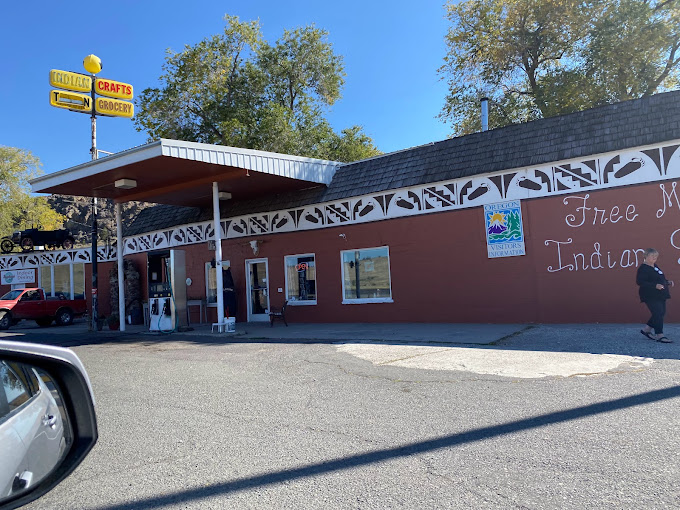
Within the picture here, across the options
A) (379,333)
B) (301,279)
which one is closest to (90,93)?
(301,279)

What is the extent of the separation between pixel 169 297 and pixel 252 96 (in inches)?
777

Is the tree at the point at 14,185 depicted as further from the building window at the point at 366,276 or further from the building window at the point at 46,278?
the building window at the point at 366,276

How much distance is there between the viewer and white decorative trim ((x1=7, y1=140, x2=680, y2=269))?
11.3 m

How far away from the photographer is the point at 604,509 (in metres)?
3.32

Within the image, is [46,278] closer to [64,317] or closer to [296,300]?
[64,317]

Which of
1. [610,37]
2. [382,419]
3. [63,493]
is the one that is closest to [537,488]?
[382,419]

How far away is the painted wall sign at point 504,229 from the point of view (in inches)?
503

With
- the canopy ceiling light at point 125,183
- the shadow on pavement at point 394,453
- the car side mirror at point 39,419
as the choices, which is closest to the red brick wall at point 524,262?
the canopy ceiling light at point 125,183

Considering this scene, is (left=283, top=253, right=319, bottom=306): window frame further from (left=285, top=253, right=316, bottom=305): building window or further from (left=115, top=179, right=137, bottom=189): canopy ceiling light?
(left=115, top=179, right=137, bottom=189): canopy ceiling light

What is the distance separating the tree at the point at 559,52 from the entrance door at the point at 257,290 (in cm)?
1512

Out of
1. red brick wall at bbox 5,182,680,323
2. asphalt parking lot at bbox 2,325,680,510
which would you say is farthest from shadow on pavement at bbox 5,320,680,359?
red brick wall at bbox 5,182,680,323

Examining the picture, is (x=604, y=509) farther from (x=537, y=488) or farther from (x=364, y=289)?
(x=364, y=289)

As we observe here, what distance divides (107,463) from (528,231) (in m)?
10.8

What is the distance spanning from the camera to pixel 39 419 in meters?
2.26
